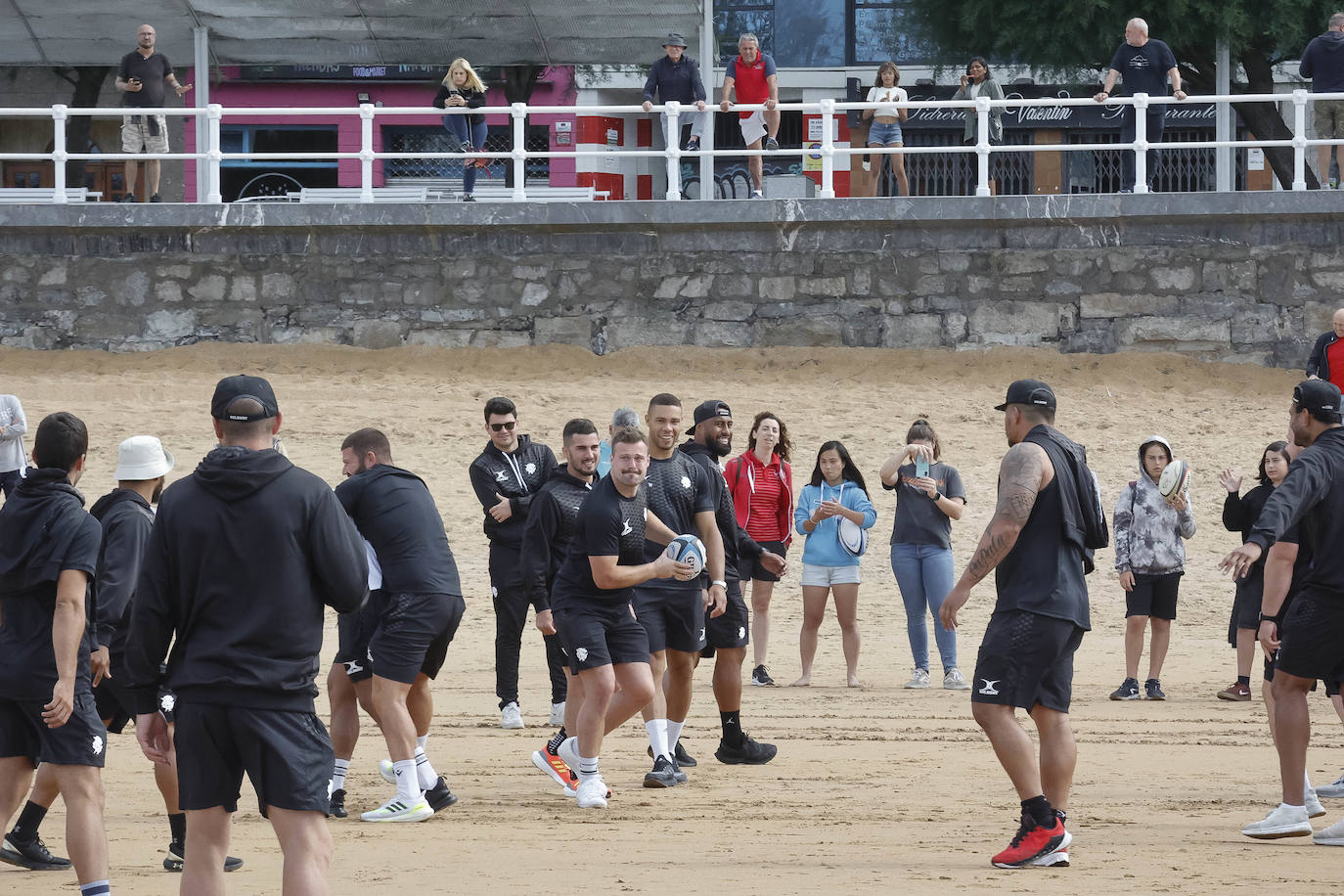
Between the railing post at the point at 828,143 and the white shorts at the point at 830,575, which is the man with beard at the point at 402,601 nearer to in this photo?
the white shorts at the point at 830,575

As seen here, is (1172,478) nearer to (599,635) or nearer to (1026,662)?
(1026,662)

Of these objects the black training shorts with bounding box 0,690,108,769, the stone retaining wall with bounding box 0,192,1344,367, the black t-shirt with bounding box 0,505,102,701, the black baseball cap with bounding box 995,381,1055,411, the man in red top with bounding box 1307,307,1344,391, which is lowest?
the black training shorts with bounding box 0,690,108,769

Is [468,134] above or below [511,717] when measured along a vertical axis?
above

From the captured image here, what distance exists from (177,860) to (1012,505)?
3.40 m

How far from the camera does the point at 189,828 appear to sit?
4.73m

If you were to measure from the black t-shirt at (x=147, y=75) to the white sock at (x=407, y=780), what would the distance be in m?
13.9

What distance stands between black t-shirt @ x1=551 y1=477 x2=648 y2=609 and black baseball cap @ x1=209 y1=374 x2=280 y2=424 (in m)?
2.44

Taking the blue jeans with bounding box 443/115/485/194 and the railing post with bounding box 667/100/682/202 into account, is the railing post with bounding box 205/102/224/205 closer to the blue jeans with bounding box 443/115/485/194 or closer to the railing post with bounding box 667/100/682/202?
the blue jeans with bounding box 443/115/485/194

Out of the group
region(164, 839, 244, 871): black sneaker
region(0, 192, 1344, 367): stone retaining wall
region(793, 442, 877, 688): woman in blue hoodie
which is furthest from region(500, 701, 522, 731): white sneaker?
region(0, 192, 1344, 367): stone retaining wall

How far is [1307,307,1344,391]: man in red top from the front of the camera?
13.6m

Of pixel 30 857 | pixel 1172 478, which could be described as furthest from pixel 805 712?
pixel 30 857

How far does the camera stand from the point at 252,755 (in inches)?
184

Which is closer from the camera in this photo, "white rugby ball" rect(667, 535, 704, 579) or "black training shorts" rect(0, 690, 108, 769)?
"black training shorts" rect(0, 690, 108, 769)

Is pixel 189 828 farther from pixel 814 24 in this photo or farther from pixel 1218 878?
pixel 814 24
